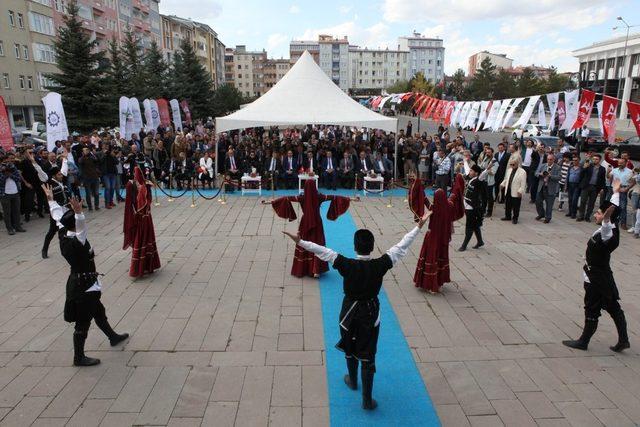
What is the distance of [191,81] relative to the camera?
120 feet

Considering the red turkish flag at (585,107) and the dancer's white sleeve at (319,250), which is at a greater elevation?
the red turkish flag at (585,107)

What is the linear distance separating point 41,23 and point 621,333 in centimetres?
4812

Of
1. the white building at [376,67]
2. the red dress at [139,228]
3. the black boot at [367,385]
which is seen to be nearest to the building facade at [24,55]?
the red dress at [139,228]

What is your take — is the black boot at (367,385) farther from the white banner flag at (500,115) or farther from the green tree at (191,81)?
the green tree at (191,81)

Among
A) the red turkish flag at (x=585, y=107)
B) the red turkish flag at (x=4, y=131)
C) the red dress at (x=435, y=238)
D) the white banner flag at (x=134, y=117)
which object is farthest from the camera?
the white banner flag at (x=134, y=117)

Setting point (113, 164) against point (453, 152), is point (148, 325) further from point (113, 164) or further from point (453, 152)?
point (453, 152)

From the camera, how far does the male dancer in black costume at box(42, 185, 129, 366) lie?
16.3 ft

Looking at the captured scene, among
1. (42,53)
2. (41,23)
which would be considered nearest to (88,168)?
(42,53)

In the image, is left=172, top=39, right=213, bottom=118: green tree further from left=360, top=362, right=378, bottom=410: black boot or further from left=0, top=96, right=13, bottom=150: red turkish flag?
left=360, top=362, right=378, bottom=410: black boot

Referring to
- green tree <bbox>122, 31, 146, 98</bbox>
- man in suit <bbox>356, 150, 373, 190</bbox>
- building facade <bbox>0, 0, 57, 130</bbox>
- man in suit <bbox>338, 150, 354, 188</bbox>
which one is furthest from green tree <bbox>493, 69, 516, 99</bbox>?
building facade <bbox>0, 0, 57, 130</bbox>

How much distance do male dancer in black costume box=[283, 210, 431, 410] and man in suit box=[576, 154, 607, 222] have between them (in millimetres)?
9488

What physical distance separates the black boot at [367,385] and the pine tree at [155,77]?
31293 mm

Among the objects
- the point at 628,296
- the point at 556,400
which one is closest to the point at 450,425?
the point at 556,400

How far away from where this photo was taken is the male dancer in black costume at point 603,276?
5.17 m
